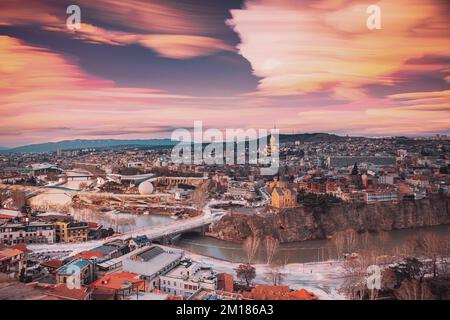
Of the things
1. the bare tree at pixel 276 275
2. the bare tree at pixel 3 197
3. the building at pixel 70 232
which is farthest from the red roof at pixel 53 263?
the bare tree at pixel 3 197

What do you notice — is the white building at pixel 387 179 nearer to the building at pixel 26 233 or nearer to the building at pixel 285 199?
the building at pixel 285 199

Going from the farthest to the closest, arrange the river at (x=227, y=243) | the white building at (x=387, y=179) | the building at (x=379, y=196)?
1. the white building at (x=387, y=179)
2. the building at (x=379, y=196)
3. the river at (x=227, y=243)

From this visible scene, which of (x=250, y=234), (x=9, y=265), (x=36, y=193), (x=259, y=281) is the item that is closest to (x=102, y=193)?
(x=36, y=193)

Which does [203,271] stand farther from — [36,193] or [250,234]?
[36,193]

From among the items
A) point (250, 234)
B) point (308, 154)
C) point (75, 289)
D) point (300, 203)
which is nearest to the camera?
point (75, 289)

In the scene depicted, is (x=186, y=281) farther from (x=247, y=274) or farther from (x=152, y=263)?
(x=247, y=274)
